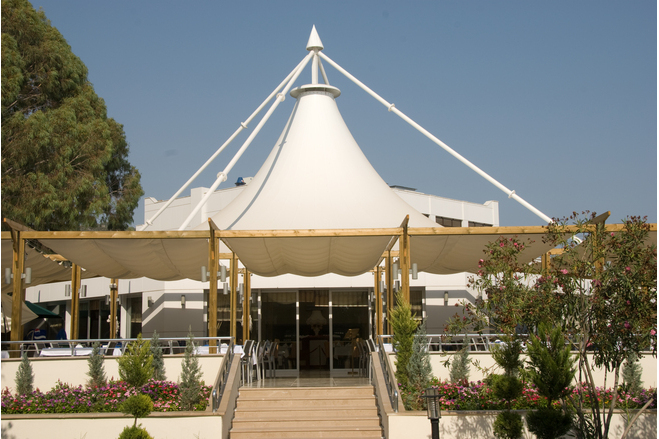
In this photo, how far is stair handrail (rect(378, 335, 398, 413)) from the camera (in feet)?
31.7

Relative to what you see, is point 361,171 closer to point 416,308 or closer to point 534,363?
point 416,308

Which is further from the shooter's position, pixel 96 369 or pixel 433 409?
pixel 96 369

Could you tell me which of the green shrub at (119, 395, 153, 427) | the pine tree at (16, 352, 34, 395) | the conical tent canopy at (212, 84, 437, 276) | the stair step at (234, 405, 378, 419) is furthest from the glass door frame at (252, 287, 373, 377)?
the green shrub at (119, 395, 153, 427)

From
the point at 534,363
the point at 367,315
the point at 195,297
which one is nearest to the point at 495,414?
the point at 534,363

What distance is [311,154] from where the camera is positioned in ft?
51.4

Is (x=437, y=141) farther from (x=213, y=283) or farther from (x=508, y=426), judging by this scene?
(x=508, y=426)

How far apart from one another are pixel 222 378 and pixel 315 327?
791 cm

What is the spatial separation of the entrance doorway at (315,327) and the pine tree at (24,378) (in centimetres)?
802

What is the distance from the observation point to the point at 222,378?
10617mm

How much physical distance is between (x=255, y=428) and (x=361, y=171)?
711 centimetres

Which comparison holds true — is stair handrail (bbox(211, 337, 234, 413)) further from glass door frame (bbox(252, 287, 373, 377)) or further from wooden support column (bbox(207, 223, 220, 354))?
glass door frame (bbox(252, 287, 373, 377))

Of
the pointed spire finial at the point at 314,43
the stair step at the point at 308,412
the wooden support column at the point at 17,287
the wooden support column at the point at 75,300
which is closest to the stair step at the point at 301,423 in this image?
the stair step at the point at 308,412

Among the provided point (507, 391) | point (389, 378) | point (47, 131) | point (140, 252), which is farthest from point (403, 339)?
point (47, 131)

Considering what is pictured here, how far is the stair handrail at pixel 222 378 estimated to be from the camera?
978cm
